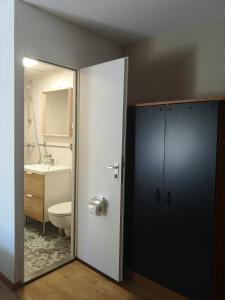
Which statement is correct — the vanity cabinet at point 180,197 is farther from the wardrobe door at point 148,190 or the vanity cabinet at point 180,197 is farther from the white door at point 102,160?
the white door at point 102,160

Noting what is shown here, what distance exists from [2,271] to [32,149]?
226 cm

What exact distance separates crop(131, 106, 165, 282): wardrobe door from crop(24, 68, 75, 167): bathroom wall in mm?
1659

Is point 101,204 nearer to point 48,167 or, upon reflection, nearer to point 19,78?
point 19,78

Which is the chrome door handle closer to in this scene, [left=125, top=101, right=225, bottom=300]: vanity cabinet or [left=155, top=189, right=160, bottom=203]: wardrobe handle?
[left=125, top=101, right=225, bottom=300]: vanity cabinet

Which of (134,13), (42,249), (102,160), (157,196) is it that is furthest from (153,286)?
(134,13)

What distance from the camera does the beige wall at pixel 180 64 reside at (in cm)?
236

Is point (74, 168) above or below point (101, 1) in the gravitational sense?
below

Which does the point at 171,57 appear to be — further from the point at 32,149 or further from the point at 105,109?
the point at 32,149

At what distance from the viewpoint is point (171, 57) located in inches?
106

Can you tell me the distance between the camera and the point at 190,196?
1.98m

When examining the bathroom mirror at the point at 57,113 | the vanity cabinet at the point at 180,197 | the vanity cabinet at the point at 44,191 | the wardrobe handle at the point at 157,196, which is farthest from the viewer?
the bathroom mirror at the point at 57,113

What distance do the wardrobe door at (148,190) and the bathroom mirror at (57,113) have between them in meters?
1.58

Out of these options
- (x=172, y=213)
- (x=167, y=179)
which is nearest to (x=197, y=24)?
(x=167, y=179)

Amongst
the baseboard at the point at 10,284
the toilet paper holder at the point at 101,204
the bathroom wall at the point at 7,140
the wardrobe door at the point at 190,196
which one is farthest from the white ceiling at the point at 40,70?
the baseboard at the point at 10,284
